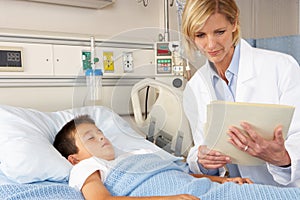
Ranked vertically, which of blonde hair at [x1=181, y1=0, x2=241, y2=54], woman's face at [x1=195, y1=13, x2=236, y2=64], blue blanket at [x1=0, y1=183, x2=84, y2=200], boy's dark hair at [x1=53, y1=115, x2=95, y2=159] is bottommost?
blue blanket at [x1=0, y1=183, x2=84, y2=200]

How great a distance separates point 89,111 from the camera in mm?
1263

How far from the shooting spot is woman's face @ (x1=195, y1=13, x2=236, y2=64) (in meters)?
1.30

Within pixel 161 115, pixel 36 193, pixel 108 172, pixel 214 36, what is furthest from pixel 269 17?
pixel 36 193

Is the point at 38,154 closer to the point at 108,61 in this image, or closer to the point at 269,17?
the point at 108,61

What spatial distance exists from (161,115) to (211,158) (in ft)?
1.07

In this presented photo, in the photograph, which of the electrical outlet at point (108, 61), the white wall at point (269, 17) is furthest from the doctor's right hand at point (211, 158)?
the white wall at point (269, 17)

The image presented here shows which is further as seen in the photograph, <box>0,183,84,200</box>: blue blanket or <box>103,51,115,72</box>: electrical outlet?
<box>103,51,115,72</box>: electrical outlet

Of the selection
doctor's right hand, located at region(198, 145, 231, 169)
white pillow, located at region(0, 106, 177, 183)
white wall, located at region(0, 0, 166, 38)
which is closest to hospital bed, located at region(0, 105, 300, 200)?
white pillow, located at region(0, 106, 177, 183)

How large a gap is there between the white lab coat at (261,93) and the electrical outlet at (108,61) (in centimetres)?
31

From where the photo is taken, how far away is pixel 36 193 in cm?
111

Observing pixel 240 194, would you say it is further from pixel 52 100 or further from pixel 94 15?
pixel 94 15

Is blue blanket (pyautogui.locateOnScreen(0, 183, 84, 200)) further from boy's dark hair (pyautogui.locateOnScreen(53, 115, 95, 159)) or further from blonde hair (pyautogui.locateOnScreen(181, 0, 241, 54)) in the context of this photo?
blonde hair (pyautogui.locateOnScreen(181, 0, 241, 54))

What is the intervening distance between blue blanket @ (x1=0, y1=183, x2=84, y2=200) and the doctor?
0.52 meters

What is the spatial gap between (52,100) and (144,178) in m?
0.98
